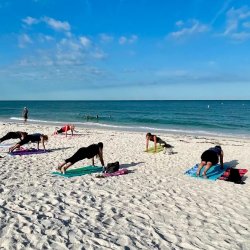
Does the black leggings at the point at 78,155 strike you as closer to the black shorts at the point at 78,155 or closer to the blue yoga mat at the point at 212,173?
the black shorts at the point at 78,155

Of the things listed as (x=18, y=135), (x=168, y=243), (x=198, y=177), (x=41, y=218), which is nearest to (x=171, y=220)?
(x=168, y=243)

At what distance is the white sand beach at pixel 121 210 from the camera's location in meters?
5.16

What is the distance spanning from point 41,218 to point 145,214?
217 cm

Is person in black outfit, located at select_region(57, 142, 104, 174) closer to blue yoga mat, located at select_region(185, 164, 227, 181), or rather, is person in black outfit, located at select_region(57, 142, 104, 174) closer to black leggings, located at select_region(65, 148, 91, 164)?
black leggings, located at select_region(65, 148, 91, 164)

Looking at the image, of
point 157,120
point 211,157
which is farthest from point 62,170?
point 157,120

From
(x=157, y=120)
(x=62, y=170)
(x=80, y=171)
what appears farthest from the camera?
(x=157, y=120)

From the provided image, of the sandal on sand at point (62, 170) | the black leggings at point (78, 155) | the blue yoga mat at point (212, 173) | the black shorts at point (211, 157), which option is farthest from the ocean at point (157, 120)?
the sandal on sand at point (62, 170)

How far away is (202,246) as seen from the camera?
5.23m

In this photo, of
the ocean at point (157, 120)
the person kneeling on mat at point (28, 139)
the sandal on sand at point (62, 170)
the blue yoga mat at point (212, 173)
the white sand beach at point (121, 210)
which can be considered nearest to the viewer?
the white sand beach at point (121, 210)

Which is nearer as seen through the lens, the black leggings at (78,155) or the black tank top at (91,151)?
the black leggings at (78,155)

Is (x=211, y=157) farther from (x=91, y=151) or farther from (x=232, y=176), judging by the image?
(x=91, y=151)

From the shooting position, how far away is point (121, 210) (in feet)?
21.9

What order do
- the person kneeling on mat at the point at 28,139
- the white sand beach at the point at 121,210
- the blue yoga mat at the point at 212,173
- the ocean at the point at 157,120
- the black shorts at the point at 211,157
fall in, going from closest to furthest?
the white sand beach at the point at 121,210, the blue yoga mat at the point at 212,173, the black shorts at the point at 211,157, the person kneeling on mat at the point at 28,139, the ocean at the point at 157,120

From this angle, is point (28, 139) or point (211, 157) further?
point (28, 139)
